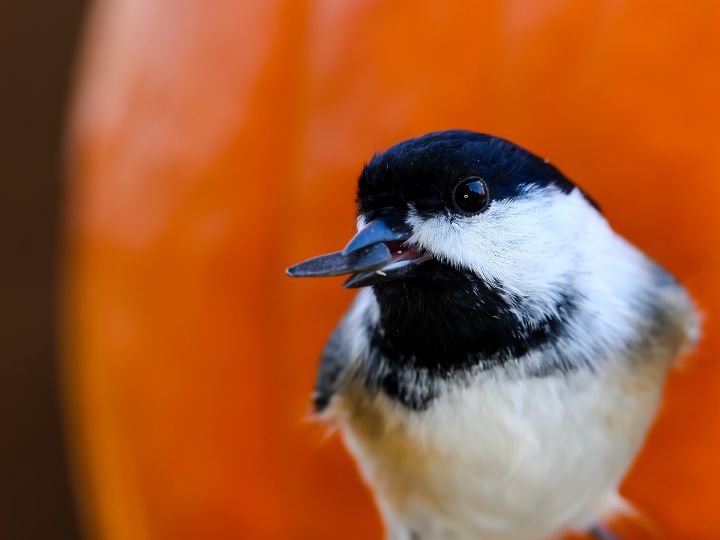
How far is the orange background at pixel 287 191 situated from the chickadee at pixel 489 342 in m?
0.05

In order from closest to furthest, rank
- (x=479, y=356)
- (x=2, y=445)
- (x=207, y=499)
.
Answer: (x=479, y=356) → (x=207, y=499) → (x=2, y=445)

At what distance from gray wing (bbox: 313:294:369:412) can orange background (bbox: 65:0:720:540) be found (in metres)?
0.04

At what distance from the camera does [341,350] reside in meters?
0.61

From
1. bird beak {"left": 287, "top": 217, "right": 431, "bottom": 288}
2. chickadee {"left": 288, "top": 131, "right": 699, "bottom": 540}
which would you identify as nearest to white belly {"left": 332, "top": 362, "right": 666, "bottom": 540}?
chickadee {"left": 288, "top": 131, "right": 699, "bottom": 540}

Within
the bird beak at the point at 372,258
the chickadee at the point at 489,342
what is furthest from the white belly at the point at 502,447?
the bird beak at the point at 372,258

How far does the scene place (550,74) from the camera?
58 centimetres

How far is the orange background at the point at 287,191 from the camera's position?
1.88 ft

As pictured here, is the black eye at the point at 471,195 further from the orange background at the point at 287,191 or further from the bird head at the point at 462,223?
the orange background at the point at 287,191

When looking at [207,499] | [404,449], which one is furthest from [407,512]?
[207,499]

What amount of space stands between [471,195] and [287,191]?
0.27 metres

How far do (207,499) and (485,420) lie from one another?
1.06 ft

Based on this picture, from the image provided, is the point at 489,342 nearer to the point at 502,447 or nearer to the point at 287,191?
the point at 502,447

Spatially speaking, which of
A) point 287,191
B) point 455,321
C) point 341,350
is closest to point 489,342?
point 455,321

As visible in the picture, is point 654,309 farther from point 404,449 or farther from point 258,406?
point 258,406
